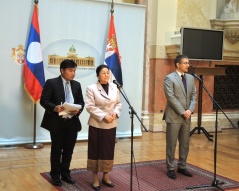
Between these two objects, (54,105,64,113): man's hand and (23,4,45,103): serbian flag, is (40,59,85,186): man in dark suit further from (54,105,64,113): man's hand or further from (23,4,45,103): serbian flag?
(23,4,45,103): serbian flag

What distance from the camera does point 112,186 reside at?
4270mm

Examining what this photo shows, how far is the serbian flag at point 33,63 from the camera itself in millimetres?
6023

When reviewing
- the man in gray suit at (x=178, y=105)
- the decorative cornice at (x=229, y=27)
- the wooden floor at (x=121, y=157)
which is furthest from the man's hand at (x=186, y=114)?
the decorative cornice at (x=229, y=27)

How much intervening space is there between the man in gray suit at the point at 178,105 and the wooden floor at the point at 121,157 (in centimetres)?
80

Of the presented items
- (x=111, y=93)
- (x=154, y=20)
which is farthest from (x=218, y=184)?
(x=154, y=20)

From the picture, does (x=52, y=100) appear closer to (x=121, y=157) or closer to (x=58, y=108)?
(x=58, y=108)

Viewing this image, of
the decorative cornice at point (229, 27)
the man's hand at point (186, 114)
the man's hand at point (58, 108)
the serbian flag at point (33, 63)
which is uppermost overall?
the decorative cornice at point (229, 27)

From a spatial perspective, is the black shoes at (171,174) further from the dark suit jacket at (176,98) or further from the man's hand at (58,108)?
the man's hand at (58,108)

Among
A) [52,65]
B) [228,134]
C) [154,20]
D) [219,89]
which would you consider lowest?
[228,134]

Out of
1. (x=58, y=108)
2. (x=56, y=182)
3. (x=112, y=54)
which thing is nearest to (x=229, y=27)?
(x=112, y=54)

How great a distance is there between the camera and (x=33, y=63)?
6.04 m

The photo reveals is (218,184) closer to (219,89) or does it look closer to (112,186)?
(112,186)

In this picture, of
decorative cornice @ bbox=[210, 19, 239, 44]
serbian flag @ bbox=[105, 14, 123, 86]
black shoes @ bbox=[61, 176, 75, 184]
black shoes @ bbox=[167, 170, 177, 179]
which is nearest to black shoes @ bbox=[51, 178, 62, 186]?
black shoes @ bbox=[61, 176, 75, 184]

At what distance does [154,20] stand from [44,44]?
9.07ft
